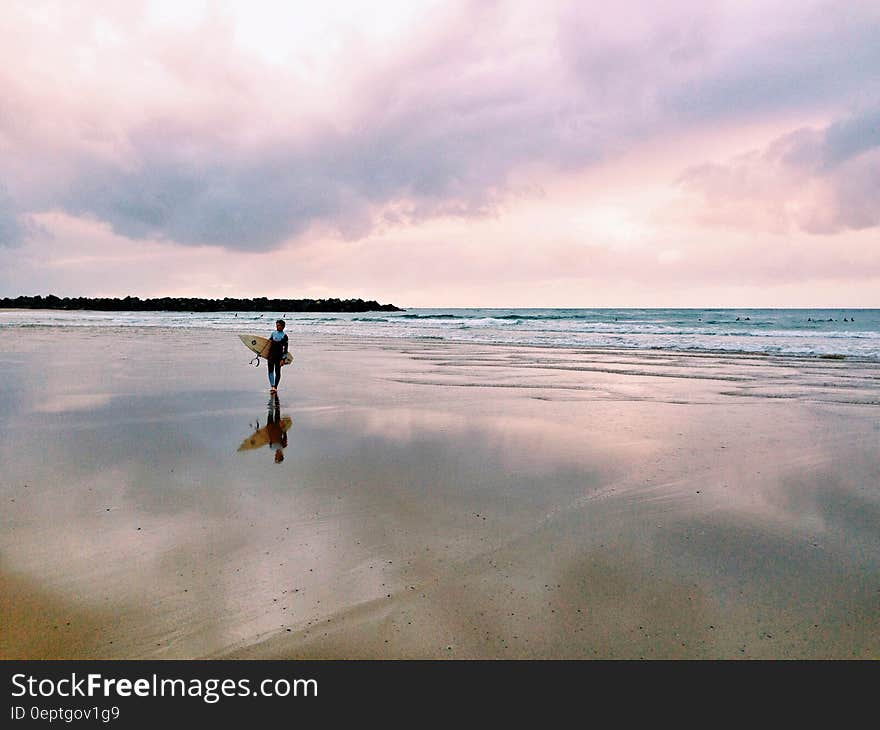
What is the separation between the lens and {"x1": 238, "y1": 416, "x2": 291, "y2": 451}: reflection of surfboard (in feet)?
26.5

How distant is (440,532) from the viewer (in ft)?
16.6

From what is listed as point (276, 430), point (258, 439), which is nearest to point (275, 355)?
point (276, 430)

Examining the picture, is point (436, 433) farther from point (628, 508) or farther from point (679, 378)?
point (679, 378)

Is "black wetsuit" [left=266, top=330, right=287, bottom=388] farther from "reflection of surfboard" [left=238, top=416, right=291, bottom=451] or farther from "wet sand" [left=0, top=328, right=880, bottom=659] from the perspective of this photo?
"reflection of surfboard" [left=238, top=416, right=291, bottom=451]

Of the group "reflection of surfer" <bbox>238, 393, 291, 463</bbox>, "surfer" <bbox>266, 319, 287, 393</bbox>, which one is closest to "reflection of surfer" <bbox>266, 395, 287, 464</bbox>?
"reflection of surfer" <bbox>238, 393, 291, 463</bbox>

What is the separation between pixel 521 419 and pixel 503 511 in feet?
14.9

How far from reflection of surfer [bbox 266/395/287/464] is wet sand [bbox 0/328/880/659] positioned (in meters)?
0.14

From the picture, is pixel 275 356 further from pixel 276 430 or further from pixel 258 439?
pixel 258 439

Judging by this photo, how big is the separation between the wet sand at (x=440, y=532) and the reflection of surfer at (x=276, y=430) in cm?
14

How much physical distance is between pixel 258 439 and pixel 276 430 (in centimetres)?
69

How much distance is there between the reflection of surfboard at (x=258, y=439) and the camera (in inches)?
317

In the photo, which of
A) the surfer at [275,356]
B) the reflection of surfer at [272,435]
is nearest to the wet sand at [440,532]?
the reflection of surfer at [272,435]
